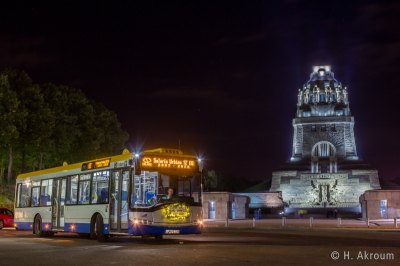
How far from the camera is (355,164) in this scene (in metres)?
69.1

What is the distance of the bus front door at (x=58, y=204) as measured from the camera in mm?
19688

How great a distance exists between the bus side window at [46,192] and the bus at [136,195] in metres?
1.58

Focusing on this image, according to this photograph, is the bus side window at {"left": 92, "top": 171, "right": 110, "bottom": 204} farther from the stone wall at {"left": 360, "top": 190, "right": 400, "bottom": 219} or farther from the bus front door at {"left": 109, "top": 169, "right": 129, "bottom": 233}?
the stone wall at {"left": 360, "top": 190, "right": 400, "bottom": 219}

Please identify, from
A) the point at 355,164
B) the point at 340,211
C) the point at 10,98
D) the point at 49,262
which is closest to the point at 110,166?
the point at 49,262

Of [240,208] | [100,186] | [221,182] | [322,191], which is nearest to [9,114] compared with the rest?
[100,186]

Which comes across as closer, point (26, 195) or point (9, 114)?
point (26, 195)

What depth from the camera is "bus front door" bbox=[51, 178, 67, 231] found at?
64.6 feet

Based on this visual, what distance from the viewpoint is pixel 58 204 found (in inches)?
786

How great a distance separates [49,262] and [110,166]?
6.00 metres

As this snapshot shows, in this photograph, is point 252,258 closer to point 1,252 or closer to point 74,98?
point 1,252

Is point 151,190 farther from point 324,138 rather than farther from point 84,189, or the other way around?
point 324,138

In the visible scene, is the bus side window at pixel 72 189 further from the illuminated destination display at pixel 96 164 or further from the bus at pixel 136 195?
the illuminated destination display at pixel 96 164

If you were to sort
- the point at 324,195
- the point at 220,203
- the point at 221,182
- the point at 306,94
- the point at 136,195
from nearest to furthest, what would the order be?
the point at 136,195 < the point at 220,203 < the point at 324,195 < the point at 306,94 < the point at 221,182

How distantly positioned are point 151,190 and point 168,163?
107 centimetres
